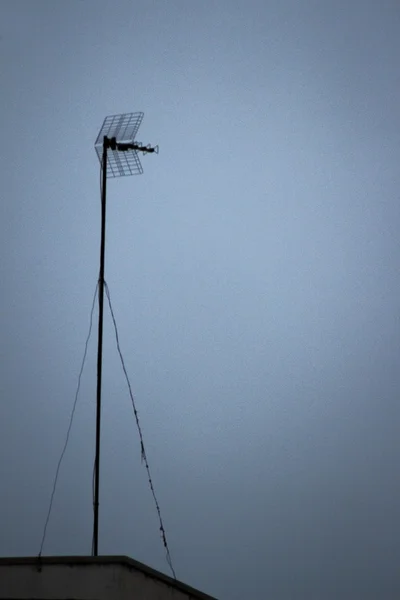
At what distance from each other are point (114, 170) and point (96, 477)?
2.42 m

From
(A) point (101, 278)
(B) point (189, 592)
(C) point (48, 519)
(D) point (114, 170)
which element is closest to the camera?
(B) point (189, 592)

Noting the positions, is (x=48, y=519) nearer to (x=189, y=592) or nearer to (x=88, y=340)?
(x=88, y=340)

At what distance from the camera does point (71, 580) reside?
3.62m

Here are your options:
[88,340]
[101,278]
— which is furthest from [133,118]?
[88,340]

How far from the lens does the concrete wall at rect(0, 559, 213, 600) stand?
3.59 meters

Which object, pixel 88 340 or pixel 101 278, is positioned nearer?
pixel 101 278

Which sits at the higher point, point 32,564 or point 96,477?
point 96,477

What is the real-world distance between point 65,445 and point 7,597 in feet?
10.1

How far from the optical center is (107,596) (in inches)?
141

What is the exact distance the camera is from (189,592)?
3.92m

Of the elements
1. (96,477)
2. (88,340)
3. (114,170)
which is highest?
(114,170)

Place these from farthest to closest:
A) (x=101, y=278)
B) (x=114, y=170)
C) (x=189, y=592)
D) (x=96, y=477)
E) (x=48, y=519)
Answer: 1. (x=48, y=519)
2. (x=114, y=170)
3. (x=101, y=278)
4. (x=96, y=477)
5. (x=189, y=592)

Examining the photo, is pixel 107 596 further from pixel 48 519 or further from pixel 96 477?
pixel 48 519

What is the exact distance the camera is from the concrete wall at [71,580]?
3588 mm
